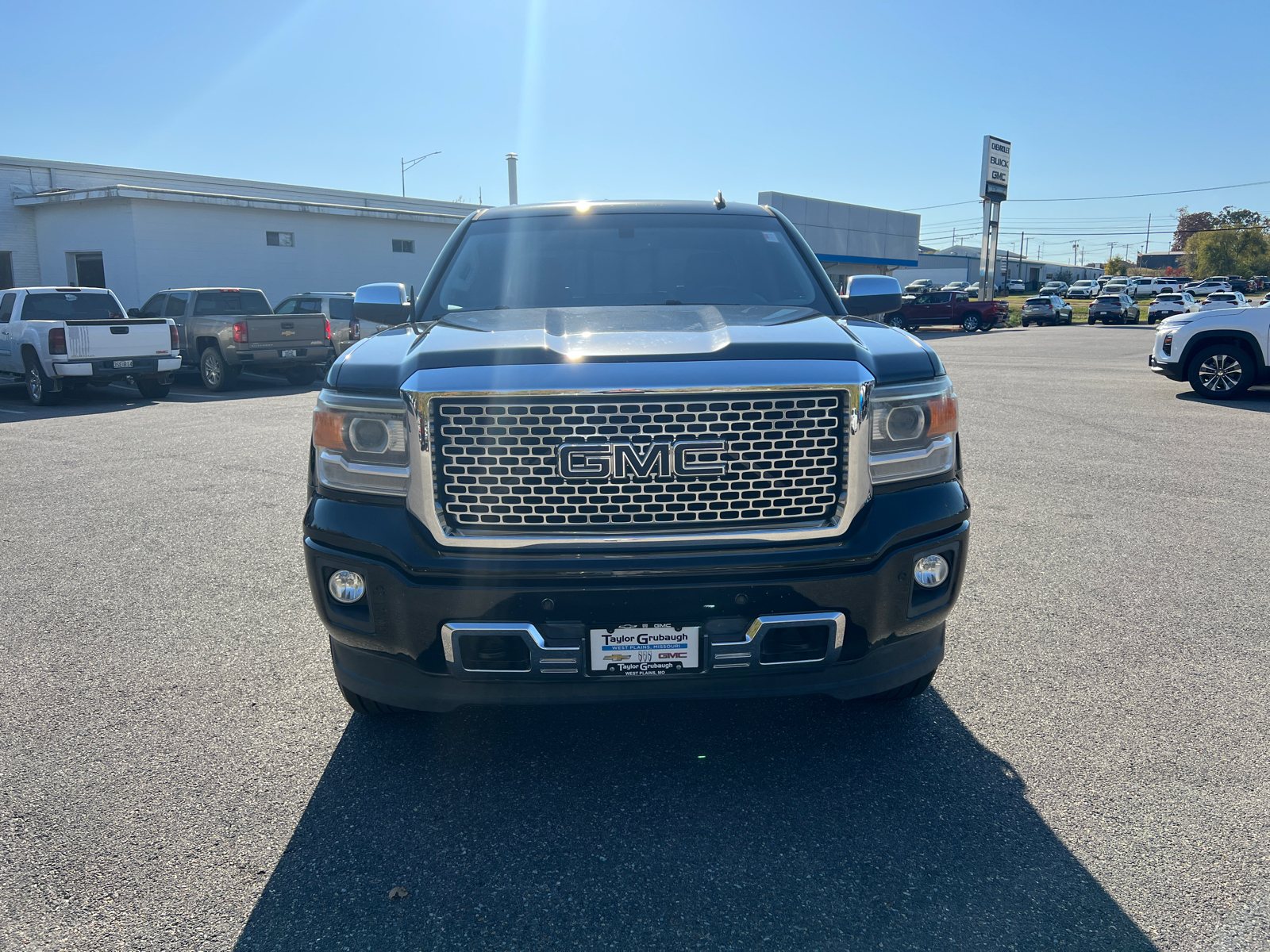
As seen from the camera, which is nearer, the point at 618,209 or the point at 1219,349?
the point at 618,209

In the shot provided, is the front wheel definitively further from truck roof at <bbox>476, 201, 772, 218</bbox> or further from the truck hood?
the truck hood

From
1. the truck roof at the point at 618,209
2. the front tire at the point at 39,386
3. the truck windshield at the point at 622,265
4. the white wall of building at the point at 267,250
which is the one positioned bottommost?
the front tire at the point at 39,386

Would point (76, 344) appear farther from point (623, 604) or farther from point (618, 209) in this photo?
point (623, 604)

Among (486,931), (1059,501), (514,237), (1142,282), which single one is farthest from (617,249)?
(1142,282)

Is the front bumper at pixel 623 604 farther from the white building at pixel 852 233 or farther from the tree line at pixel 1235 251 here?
the tree line at pixel 1235 251

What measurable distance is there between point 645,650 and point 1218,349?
44.2 ft

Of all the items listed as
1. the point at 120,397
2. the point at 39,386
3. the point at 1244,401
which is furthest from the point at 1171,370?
the point at 39,386

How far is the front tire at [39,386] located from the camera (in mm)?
14883

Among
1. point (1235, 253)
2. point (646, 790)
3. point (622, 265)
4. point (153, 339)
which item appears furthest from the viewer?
point (1235, 253)

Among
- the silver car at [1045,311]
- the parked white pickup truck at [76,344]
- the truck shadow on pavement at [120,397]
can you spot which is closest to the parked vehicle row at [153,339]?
the parked white pickup truck at [76,344]

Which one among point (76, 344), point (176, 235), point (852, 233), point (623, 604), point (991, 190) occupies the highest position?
point (991, 190)

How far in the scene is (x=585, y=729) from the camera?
345 cm

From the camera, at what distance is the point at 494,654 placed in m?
2.70

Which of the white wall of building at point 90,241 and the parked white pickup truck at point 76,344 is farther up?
the white wall of building at point 90,241
